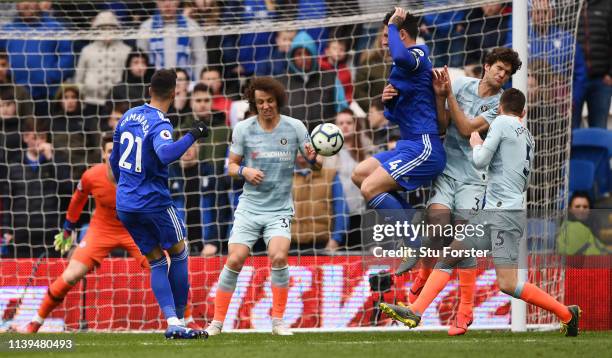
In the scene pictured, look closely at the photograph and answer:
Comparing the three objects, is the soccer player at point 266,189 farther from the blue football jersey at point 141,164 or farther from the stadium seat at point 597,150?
the stadium seat at point 597,150

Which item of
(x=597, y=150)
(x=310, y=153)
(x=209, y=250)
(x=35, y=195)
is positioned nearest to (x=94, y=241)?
(x=209, y=250)

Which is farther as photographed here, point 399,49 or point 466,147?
point 466,147

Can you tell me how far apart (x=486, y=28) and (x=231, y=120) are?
3047 mm

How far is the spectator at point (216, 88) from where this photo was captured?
13469mm

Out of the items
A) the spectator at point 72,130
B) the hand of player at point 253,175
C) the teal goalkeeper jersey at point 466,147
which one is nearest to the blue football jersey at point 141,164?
the hand of player at point 253,175

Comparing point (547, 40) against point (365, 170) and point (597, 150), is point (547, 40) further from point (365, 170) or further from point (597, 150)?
point (365, 170)

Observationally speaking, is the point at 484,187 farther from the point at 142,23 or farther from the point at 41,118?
the point at 41,118

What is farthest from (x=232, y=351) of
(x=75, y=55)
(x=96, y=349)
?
(x=75, y=55)

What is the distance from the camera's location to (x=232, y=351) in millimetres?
7910

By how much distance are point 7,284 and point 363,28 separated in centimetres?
478

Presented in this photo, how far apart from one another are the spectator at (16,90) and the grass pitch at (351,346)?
4.45m

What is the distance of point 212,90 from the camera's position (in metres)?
13.5

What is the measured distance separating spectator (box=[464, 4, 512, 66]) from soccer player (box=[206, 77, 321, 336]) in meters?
3.15

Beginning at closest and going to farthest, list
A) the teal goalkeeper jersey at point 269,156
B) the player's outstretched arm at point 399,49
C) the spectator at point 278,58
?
the player's outstretched arm at point 399,49, the teal goalkeeper jersey at point 269,156, the spectator at point 278,58
